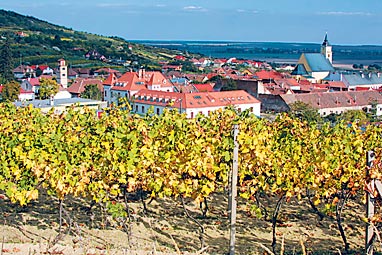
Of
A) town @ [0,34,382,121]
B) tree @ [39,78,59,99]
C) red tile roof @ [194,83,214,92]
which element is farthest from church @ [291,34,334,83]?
tree @ [39,78,59,99]

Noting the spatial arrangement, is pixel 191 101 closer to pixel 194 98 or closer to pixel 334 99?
pixel 194 98

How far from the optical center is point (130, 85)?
55.7 meters

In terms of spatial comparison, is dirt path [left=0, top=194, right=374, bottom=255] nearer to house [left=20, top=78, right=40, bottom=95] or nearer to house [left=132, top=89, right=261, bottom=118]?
house [left=132, top=89, right=261, bottom=118]

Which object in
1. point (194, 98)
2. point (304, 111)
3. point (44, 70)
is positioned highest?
point (44, 70)

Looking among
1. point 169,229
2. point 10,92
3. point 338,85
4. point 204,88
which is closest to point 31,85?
point 10,92

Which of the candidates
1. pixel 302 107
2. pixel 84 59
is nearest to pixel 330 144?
pixel 302 107

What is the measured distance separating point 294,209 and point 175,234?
12.2 feet

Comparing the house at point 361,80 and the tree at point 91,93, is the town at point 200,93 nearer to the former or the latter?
the house at point 361,80

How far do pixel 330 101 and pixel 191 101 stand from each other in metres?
14.9

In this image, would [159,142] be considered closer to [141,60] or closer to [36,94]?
[36,94]

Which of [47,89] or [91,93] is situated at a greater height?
[47,89]

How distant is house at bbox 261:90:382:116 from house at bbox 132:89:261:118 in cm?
353

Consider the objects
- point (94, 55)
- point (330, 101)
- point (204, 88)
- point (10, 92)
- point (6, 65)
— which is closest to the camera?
point (10, 92)

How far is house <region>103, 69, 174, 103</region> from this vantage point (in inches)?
2186
